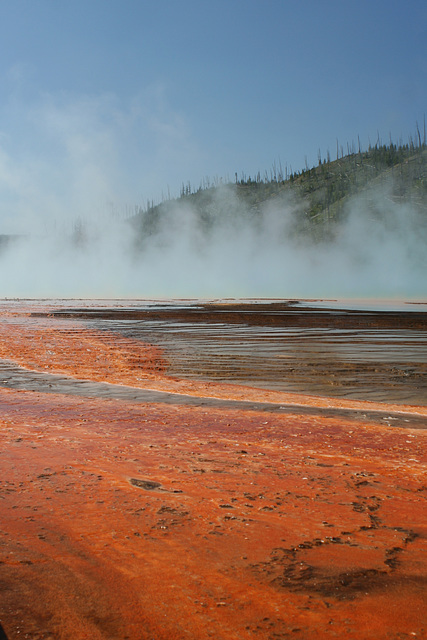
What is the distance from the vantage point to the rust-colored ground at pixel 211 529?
8.72ft

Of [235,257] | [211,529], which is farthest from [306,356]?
[235,257]

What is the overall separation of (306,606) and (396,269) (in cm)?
11511

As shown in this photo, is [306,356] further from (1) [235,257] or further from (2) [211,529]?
(1) [235,257]

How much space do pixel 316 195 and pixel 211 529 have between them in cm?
14877

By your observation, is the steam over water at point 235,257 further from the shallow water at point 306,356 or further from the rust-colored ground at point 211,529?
the rust-colored ground at point 211,529

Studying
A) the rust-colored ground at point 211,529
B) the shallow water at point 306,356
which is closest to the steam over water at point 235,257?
the shallow water at point 306,356

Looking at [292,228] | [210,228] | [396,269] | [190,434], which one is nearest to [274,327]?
[190,434]

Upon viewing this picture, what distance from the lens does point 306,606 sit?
9.03 feet

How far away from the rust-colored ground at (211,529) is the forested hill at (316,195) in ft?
400

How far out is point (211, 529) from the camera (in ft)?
11.9

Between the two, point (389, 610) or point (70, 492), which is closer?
point (389, 610)

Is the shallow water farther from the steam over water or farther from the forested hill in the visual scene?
the forested hill

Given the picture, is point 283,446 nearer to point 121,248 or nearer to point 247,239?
point 247,239

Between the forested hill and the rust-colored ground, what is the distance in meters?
122
